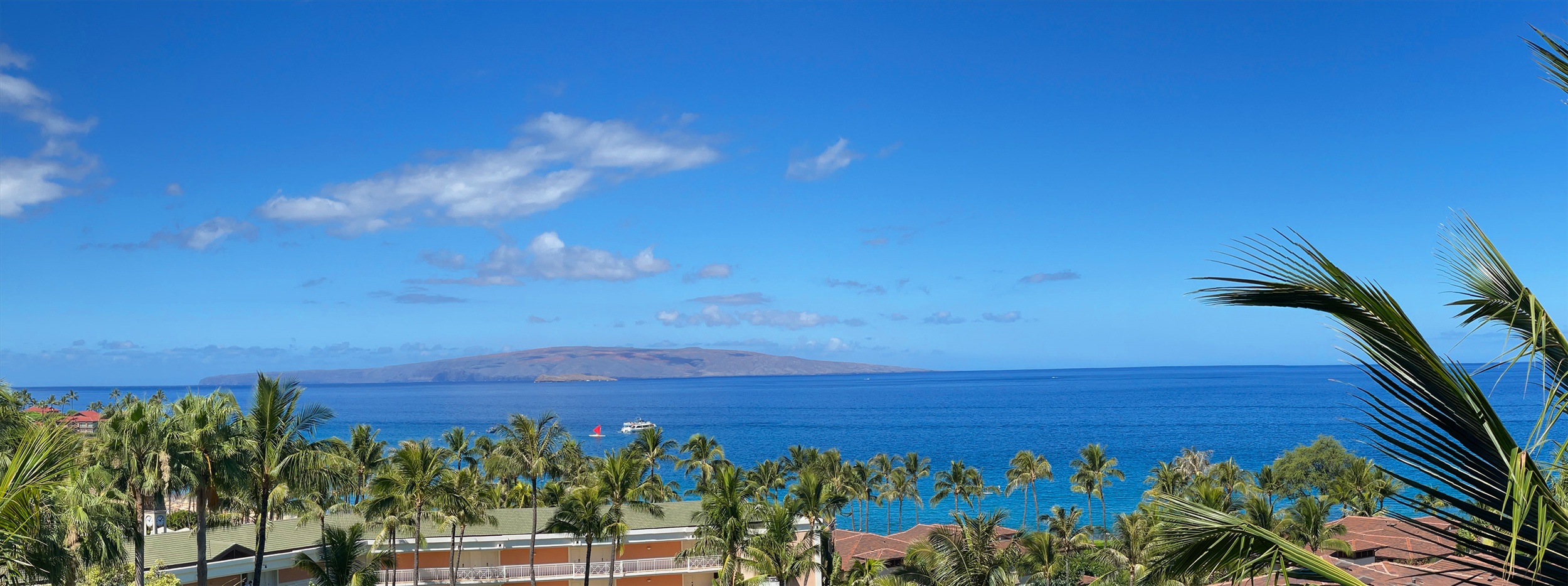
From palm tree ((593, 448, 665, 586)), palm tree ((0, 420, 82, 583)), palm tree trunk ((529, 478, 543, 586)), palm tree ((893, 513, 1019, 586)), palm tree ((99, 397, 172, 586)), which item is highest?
palm tree ((0, 420, 82, 583))

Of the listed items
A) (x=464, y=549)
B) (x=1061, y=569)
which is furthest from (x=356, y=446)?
(x=1061, y=569)

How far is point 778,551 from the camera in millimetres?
31656

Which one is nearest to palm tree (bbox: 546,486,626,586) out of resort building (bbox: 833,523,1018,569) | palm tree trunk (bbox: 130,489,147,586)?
resort building (bbox: 833,523,1018,569)

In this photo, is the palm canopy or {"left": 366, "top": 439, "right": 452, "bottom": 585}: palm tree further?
{"left": 366, "top": 439, "right": 452, "bottom": 585}: palm tree

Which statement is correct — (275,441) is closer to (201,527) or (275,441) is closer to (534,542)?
(201,527)

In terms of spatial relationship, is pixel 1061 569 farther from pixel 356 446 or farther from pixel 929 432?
pixel 929 432

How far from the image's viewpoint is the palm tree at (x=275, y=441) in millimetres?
23453

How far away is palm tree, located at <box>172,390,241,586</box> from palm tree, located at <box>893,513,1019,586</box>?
61.1 ft

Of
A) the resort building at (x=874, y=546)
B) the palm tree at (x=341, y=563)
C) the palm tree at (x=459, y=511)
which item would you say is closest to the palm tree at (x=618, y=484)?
the palm tree at (x=459, y=511)

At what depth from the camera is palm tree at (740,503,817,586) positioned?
103ft

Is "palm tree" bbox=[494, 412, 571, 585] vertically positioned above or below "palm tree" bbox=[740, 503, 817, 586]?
above

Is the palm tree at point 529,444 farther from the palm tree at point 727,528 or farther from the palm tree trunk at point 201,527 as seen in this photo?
the palm tree trunk at point 201,527

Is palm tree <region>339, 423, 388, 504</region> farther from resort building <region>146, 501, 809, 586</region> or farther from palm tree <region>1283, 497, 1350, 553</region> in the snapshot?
palm tree <region>1283, 497, 1350, 553</region>

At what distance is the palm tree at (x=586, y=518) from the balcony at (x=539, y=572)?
9.99 feet
